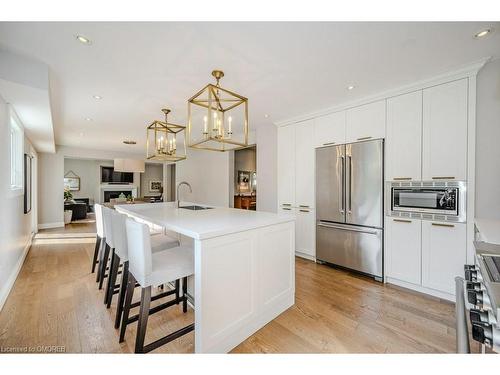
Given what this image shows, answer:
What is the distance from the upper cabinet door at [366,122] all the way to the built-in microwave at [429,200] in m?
0.70

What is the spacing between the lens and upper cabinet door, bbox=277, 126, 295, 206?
152 inches

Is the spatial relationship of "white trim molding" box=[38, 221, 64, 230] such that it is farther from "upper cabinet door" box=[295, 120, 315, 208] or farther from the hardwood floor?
"upper cabinet door" box=[295, 120, 315, 208]

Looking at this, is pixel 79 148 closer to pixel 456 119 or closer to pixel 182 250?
pixel 182 250

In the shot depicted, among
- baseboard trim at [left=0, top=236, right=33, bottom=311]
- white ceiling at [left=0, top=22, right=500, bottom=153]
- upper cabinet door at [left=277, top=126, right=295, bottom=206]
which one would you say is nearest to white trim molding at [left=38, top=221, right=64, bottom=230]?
baseboard trim at [left=0, top=236, right=33, bottom=311]

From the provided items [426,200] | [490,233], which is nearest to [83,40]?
[490,233]

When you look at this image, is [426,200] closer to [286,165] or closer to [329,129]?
[329,129]

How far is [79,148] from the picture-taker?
7031 mm

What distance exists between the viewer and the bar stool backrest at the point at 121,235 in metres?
1.81

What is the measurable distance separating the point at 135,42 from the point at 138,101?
5.02 feet

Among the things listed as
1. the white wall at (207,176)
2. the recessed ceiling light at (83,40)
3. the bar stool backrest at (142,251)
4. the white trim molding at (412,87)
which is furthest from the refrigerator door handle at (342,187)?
the recessed ceiling light at (83,40)

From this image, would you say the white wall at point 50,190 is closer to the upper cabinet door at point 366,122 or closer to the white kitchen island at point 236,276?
the white kitchen island at point 236,276

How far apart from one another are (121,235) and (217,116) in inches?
51.6

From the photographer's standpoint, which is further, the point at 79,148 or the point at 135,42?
the point at 79,148
